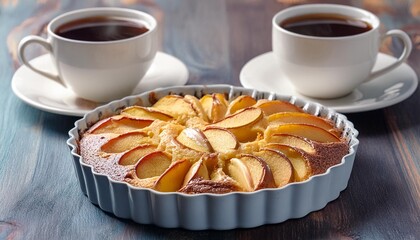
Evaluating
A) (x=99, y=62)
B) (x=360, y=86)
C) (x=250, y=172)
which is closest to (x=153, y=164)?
Answer: (x=250, y=172)

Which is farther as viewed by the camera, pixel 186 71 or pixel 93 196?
pixel 186 71

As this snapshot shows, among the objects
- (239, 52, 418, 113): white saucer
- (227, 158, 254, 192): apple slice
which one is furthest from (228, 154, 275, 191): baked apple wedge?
(239, 52, 418, 113): white saucer

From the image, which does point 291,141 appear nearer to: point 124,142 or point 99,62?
point 124,142

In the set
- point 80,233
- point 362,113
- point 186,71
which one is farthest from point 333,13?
point 80,233

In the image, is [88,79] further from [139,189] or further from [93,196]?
[139,189]

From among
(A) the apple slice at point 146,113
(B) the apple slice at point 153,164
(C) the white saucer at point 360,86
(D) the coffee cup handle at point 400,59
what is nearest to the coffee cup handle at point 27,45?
(A) the apple slice at point 146,113

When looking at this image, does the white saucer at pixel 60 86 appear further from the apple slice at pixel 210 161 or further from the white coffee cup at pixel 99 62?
the apple slice at pixel 210 161
